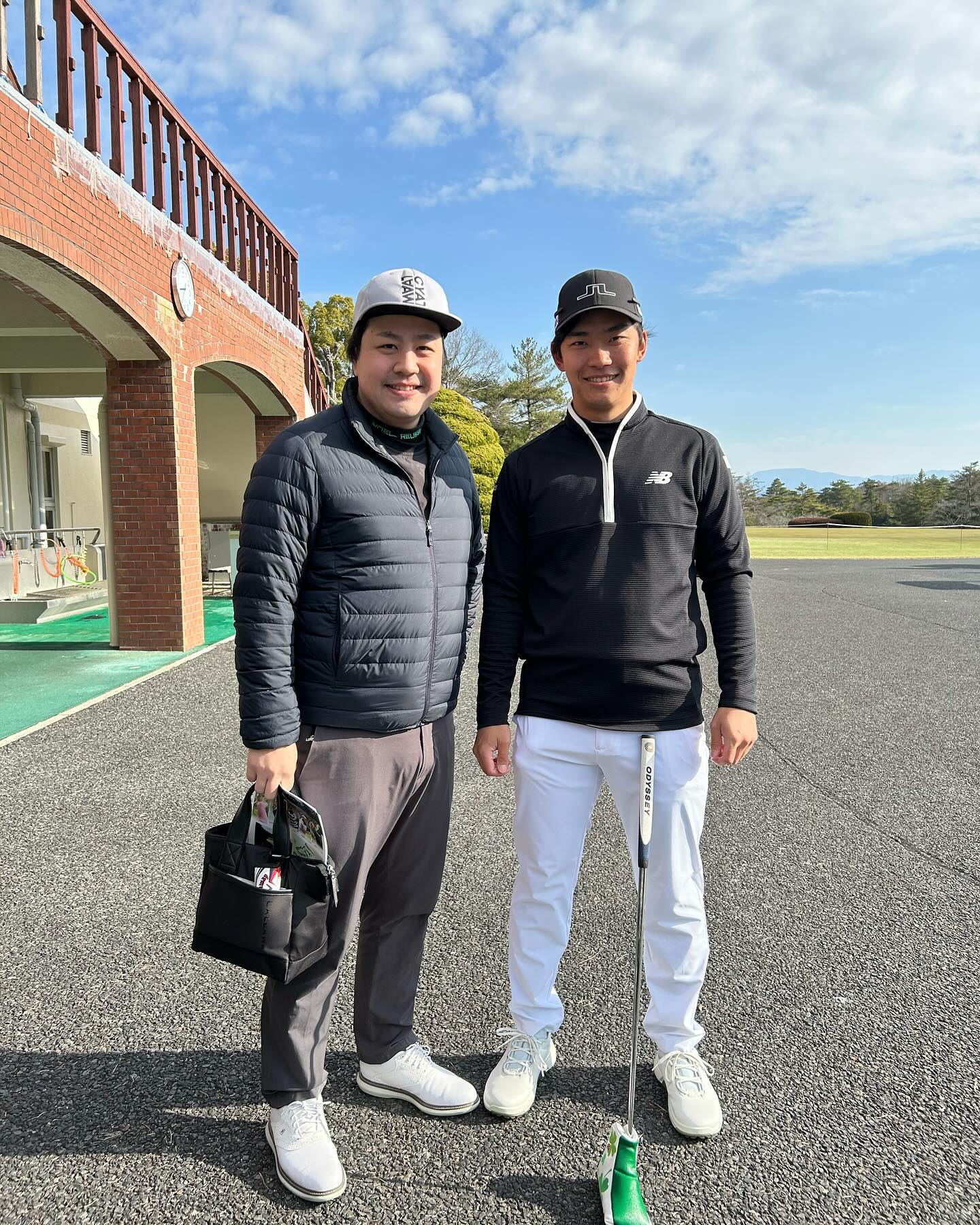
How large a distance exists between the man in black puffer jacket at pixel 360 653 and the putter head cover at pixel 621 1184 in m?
0.46

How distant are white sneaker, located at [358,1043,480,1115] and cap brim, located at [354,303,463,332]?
6.38 feet

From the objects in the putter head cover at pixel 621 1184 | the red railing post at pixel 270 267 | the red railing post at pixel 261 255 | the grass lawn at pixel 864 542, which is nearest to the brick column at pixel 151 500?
the red railing post at pixel 261 255

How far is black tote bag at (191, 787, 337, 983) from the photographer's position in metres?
1.95

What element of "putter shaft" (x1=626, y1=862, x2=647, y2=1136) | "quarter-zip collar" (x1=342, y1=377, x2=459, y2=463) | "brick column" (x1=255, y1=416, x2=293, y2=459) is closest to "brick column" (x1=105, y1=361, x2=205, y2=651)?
"brick column" (x1=255, y1=416, x2=293, y2=459)

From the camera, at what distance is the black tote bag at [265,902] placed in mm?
1953

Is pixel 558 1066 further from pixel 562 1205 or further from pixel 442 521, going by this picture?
pixel 442 521

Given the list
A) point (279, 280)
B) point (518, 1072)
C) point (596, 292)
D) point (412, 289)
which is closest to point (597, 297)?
point (596, 292)

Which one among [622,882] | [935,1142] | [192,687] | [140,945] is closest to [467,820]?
[622,882]

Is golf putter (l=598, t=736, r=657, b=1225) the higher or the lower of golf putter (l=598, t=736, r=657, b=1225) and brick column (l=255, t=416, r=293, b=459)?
the lower

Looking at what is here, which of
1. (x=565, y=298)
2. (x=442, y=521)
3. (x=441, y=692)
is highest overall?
(x=565, y=298)

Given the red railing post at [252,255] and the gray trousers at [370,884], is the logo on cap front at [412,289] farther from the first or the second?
the red railing post at [252,255]

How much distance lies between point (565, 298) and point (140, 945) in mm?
2673

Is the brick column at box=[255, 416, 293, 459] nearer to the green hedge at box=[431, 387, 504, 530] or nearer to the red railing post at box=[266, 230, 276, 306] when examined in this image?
the red railing post at box=[266, 230, 276, 306]

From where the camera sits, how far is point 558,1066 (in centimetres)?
247
